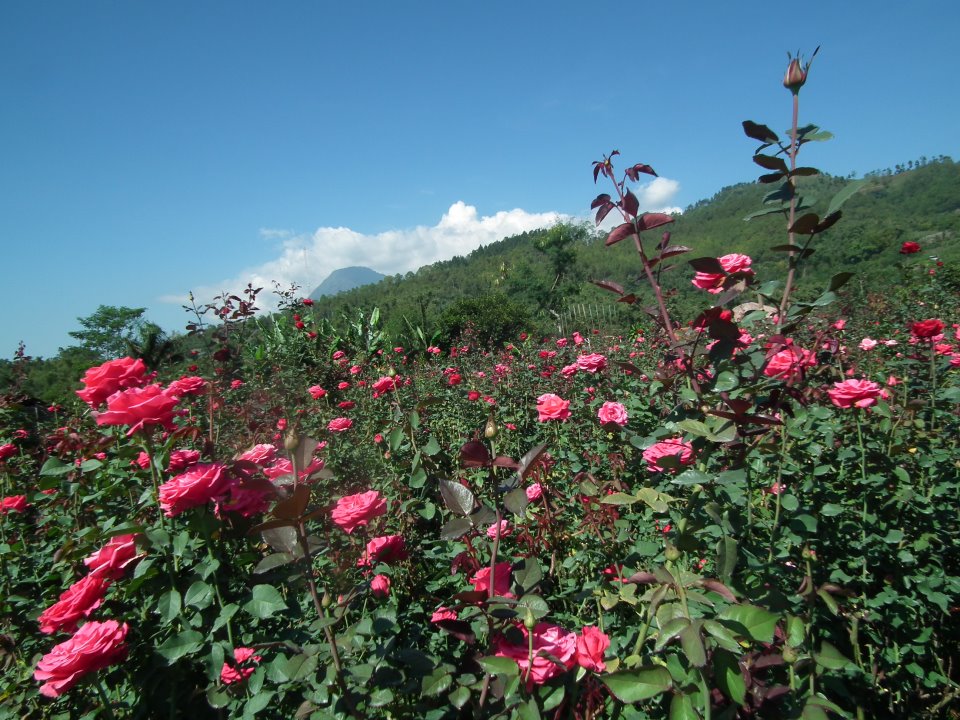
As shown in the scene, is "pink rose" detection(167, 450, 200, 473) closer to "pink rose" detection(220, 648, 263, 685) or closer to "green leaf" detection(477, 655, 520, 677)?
"pink rose" detection(220, 648, 263, 685)

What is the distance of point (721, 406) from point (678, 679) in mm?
510

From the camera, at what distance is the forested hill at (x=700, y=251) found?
63.0ft

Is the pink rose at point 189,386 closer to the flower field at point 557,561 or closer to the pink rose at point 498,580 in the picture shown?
the flower field at point 557,561

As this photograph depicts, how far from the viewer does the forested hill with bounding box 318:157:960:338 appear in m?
19.2

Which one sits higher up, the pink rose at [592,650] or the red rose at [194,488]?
the red rose at [194,488]

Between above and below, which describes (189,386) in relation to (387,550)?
above

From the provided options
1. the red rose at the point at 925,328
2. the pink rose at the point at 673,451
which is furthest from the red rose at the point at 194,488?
the red rose at the point at 925,328

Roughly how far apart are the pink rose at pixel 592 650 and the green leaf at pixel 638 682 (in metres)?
0.17

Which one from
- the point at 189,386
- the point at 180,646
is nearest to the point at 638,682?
the point at 180,646

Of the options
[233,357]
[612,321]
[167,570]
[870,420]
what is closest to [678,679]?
[167,570]

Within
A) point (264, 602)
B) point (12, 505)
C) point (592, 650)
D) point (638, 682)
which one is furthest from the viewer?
point (12, 505)

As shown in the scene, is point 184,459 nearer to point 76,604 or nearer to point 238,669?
point 76,604

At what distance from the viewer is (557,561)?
180 cm

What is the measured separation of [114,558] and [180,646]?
Result: 0.24 metres
